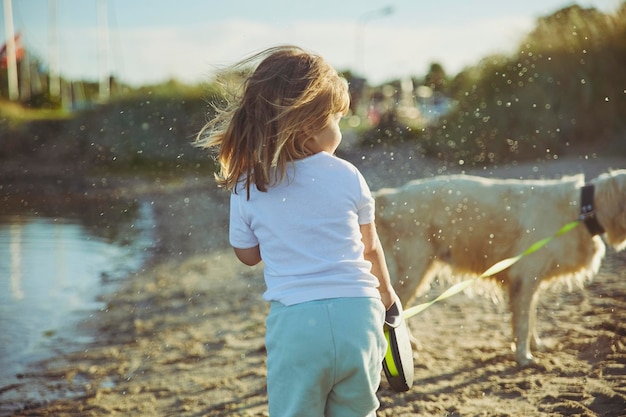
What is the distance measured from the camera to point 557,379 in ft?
15.5

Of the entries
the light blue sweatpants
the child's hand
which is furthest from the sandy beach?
A: the light blue sweatpants

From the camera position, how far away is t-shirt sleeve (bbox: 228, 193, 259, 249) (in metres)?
2.45

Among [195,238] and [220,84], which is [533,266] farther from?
[195,238]

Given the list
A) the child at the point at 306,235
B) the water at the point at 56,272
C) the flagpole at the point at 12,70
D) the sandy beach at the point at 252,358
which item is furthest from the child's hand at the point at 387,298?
the flagpole at the point at 12,70

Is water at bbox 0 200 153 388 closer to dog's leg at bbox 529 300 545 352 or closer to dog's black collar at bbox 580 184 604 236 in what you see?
dog's leg at bbox 529 300 545 352

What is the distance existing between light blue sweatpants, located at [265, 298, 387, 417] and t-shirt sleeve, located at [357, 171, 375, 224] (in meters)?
0.29

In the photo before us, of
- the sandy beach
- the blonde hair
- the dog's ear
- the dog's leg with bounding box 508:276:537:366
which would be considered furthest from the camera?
the dog's leg with bounding box 508:276:537:366

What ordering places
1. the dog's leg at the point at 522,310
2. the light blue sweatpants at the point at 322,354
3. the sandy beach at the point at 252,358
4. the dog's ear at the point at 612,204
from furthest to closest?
the dog's leg at the point at 522,310 < the dog's ear at the point at 612,204 < the sandy beach at the point at 252,358 < the light blue sweatpants at the point at 322,354

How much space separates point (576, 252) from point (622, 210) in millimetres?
457

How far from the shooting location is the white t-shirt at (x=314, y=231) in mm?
2311

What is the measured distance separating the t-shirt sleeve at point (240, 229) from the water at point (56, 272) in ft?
11.7

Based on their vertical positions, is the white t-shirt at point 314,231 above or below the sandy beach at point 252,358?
above

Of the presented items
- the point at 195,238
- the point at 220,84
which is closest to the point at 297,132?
the point at 220,84

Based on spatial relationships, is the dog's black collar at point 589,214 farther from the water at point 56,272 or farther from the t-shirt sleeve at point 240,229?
the water at point 56,272
